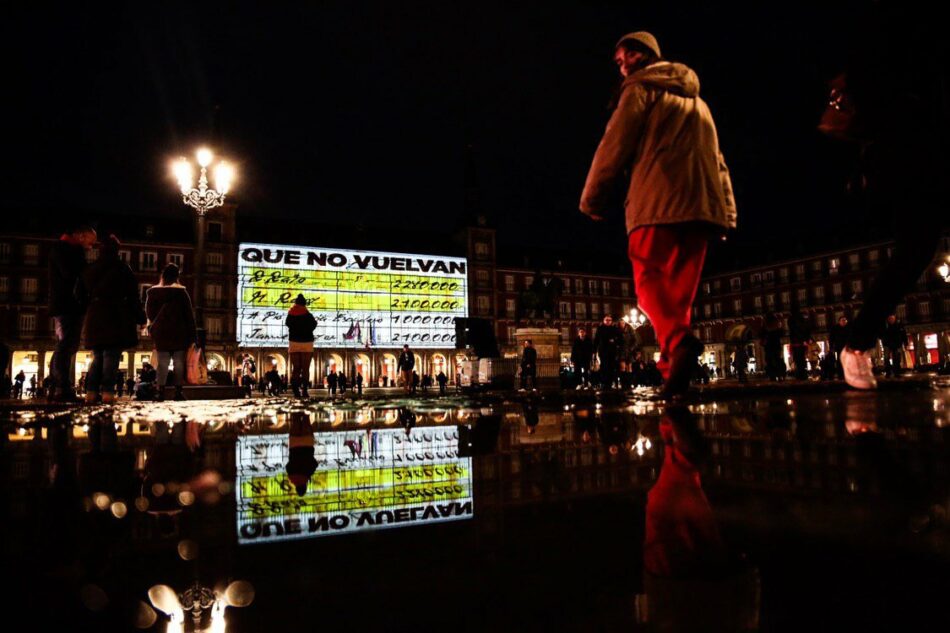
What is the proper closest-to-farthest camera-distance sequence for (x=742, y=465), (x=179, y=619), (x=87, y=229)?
(x=179, y=619)
(x=742, y=465)
(x=87, y=229)

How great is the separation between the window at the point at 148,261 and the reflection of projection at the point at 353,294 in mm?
6771

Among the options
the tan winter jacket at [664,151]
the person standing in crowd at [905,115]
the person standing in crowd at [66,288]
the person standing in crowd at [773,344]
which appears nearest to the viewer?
the person standing in crowd at [905,115]

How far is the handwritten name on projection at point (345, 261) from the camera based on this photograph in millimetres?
47094

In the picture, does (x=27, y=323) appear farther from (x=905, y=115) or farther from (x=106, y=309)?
(x=905, y=115)

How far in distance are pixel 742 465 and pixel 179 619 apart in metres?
1.17

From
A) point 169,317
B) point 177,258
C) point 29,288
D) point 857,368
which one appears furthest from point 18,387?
point 857,368

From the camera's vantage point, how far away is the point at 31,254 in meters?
43.9

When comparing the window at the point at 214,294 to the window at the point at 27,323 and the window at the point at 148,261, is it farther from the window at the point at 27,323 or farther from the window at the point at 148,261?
the window at the point at 27,323

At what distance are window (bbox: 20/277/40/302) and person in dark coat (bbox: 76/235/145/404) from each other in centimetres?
4730

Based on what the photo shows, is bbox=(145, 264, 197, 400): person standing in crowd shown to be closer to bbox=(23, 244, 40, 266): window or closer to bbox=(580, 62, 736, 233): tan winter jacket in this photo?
bbox=(580, 62, 736, 233): tan winter jacket

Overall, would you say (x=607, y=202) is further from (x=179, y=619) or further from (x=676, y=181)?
(x=179, y=619)

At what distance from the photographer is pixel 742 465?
1318mm

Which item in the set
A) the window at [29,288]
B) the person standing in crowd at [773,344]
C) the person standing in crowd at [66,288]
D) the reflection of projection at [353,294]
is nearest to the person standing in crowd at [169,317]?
the person standing in crowd at [66,288]

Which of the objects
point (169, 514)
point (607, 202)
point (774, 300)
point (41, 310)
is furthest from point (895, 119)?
point (774, 300)
